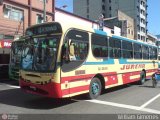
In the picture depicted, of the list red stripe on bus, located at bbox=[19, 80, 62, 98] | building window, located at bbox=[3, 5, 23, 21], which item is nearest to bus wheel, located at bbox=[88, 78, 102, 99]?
red stripe on bus, located at bbox=[19, 80, 62, 98]

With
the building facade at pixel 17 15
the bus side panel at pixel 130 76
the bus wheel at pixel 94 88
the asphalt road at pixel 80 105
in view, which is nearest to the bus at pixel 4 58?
the building facade at pixel 17 15

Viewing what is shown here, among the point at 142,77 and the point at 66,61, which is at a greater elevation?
the point at 66,61

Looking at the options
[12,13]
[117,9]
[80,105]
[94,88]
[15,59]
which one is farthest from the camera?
[117,9]

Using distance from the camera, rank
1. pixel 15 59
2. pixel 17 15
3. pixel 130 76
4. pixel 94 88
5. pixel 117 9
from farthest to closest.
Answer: pixel 117 9 → pixel 17 15 → pixel 15 59 → pixel 130 76 → pixel 94 88

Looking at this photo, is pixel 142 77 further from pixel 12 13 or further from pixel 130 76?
pixel 12 13

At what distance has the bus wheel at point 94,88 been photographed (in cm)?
1181

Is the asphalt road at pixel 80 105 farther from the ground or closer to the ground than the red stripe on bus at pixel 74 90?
closer to the ground

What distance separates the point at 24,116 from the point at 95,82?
420cm

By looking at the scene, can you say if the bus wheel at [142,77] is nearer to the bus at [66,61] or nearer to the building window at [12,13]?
the bus at [66,61]

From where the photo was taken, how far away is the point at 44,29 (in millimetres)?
10711

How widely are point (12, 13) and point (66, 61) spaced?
21.4 metres

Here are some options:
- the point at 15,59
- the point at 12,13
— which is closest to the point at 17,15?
the point at 12,13

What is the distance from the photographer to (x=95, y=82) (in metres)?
12.2

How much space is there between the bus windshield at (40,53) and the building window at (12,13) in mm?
19156
